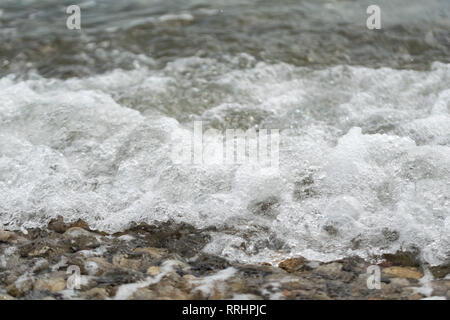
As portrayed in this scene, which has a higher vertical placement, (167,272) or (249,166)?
(249,166)

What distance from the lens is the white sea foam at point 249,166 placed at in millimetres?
3977

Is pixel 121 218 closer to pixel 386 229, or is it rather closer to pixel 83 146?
pixel 83 146

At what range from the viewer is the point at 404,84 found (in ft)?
20.7

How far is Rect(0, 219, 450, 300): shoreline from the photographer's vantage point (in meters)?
3.21

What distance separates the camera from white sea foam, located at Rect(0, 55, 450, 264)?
3977mm

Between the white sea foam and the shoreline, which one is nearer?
the shoreline

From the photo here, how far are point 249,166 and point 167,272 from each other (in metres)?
1.59

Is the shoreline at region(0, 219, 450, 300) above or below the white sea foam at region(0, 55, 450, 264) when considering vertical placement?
below

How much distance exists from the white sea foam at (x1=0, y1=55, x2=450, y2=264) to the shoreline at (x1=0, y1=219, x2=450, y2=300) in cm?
16

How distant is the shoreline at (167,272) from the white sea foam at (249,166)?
162mm

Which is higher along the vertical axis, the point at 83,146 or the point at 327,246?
the point at 83,146

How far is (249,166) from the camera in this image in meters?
4.72

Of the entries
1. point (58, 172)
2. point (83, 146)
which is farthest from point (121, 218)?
point (83, 146)

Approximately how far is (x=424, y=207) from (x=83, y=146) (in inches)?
128
